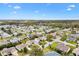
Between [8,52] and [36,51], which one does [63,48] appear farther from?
[8,52]

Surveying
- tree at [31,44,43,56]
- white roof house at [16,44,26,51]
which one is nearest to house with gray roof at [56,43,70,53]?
tree at [31,44,43,56]

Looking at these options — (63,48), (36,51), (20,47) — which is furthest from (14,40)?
(63,48)

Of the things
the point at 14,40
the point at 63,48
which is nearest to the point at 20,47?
the point at 14,40

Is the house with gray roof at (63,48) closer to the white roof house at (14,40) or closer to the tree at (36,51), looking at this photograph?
the tree at (36,51)

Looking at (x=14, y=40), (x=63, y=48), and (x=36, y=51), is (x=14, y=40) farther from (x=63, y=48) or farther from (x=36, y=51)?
(x=63, y=48)

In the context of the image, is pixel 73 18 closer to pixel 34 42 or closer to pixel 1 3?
pixel 34 42

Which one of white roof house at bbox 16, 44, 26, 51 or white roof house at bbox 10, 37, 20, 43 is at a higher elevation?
white roof house at bbox 10, 37, 20, 43

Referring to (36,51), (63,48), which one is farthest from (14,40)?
(63,48)

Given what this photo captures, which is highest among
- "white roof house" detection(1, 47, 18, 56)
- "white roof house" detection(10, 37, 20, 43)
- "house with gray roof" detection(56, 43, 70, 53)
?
"white roof house" detection(10, 37, 20, 43)

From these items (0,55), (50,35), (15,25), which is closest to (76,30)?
(50,35)

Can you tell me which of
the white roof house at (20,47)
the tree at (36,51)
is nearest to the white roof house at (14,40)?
the white roof house at (20,47)

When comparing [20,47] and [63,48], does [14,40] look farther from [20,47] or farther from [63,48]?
[63,48]

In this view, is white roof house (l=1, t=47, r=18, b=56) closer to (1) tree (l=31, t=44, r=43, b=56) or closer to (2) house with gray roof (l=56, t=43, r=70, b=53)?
(1) tree (l=31, t=44, r=43, b=56)
